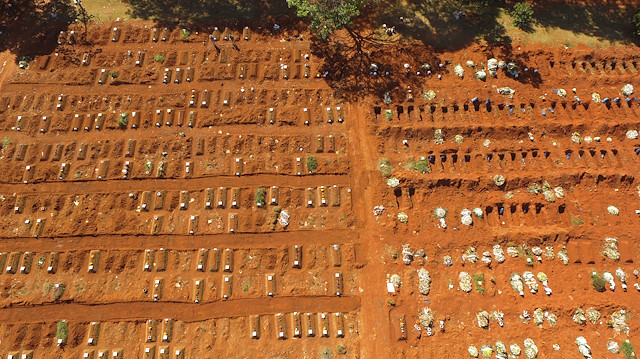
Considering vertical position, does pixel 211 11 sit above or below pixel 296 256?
above

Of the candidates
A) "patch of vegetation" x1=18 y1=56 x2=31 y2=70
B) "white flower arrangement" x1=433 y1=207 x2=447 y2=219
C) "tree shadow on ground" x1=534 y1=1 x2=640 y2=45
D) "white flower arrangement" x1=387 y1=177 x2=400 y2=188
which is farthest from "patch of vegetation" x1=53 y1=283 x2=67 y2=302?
"tree shadow on ground" x1=534 y1=1 x2=640 y2=45

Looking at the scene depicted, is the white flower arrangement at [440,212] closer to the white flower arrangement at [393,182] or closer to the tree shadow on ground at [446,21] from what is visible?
the white flower arrangement at [393,182]

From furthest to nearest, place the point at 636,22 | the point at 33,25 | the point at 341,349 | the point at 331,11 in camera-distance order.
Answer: the point at 33,25 → the point at 636,22 → the point at 331,11 → the point at 341,349

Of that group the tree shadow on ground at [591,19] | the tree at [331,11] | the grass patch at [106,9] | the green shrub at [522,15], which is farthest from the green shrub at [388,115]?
the grass patch at [106,9]

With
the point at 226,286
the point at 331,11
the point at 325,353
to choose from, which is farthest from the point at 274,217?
the point at 331,11

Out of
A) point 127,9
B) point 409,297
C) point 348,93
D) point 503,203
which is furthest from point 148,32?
point 503,203

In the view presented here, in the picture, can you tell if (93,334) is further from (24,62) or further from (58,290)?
(24,62)
